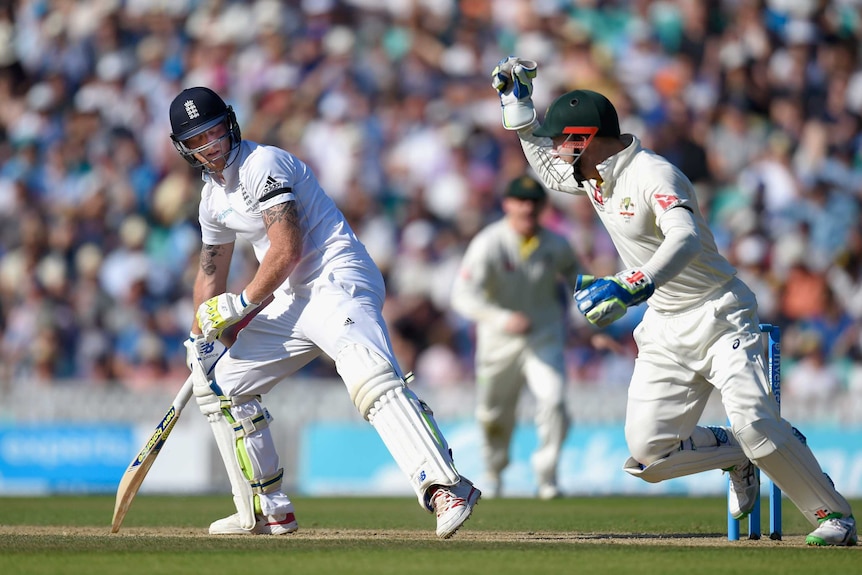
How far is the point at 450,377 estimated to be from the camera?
42.2 feet

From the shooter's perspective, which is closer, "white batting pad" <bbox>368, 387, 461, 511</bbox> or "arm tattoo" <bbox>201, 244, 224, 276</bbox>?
"white batting pad" <bbox>368, 387, 461, 511</bbox>

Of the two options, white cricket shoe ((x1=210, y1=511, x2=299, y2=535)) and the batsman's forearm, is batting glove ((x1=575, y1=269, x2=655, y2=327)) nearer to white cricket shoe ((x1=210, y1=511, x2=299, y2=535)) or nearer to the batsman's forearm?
the batsman's forearm

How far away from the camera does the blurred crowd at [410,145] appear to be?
511 inches

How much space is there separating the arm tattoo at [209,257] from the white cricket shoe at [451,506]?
1838 millimetres

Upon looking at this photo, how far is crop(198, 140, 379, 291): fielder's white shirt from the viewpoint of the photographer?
630 centimetres

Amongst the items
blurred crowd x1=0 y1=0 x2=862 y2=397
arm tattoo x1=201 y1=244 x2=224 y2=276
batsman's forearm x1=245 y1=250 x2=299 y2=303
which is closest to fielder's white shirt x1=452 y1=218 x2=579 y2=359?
blurred crowd x1=0 y1=0 x2=862 y2=397

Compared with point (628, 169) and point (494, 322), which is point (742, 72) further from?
point (628, 169)

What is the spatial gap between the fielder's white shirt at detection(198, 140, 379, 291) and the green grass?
1.34m

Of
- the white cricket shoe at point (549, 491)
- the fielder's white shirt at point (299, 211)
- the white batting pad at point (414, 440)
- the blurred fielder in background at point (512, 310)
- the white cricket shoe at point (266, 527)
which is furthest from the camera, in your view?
the blurred fielder in background at point (512, 310)

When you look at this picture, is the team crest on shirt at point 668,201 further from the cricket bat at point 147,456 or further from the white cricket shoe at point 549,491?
the white cricket shoe at point 549,491

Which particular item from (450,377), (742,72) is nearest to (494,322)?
(450,377)

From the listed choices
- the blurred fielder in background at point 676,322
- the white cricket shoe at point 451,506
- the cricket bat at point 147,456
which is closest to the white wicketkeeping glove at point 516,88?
the blurred fielder in background at point 676,322

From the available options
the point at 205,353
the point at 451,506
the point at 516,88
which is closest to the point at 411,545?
the point at 451,506

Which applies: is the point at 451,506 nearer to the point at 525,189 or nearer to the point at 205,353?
the point at 205,353
